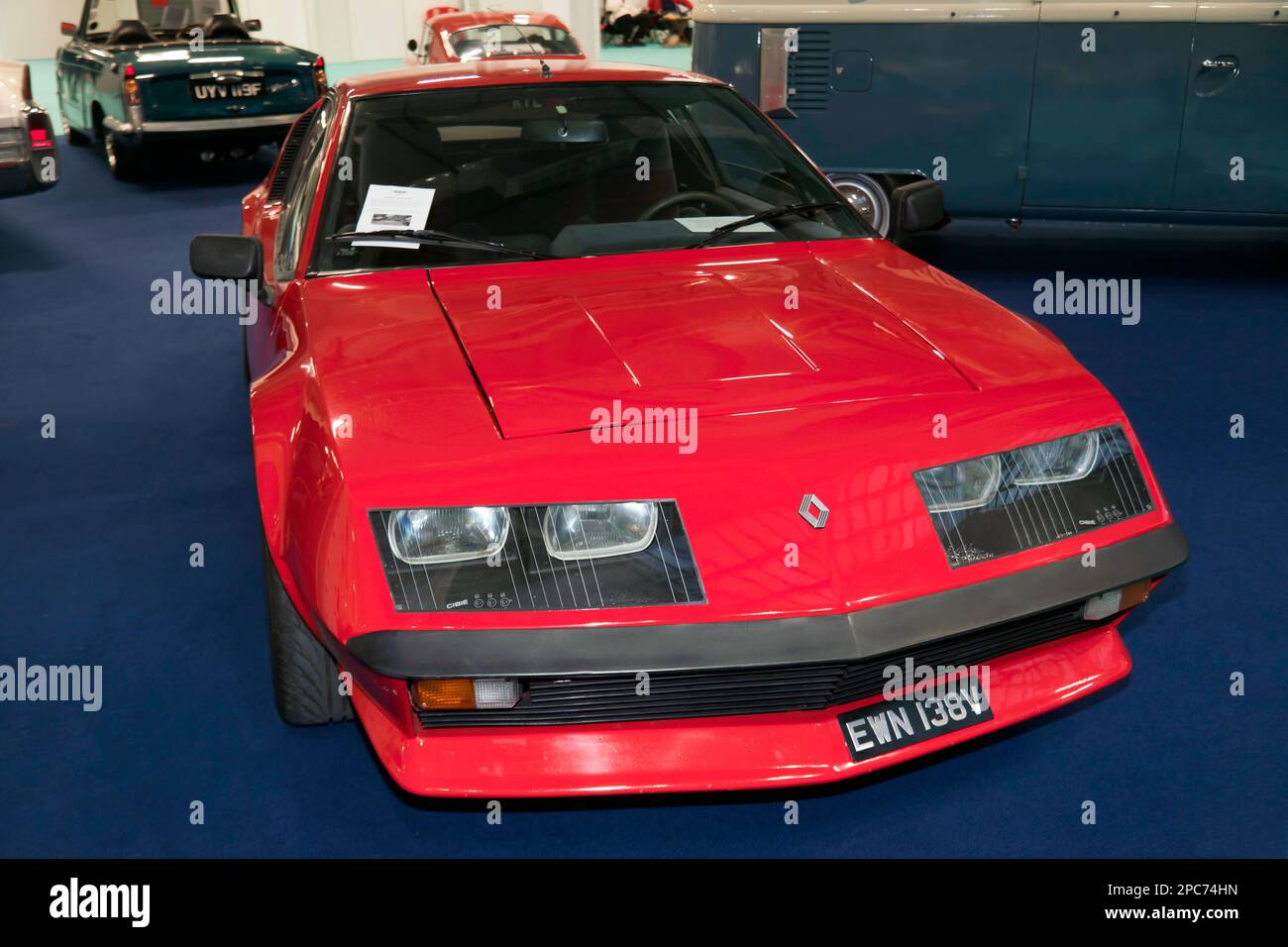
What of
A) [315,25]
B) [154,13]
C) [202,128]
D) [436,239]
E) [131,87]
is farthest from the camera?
[315,25]

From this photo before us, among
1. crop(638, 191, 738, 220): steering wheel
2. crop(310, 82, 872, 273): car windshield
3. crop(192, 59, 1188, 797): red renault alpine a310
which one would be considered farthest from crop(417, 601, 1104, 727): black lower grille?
crop(638, 191, 738, 220): steering wheel

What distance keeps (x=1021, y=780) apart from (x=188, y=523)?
2.49 m

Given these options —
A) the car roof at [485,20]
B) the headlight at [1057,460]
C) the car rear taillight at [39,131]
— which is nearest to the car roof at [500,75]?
the headlight at [1057,460]

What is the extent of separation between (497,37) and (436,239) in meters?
9.91

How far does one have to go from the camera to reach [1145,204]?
5969 millimetres

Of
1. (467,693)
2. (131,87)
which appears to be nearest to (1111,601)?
(467,693)

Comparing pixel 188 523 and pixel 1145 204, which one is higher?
pixel 1145 204

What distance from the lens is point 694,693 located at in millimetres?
1921

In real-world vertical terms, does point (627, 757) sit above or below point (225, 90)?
below

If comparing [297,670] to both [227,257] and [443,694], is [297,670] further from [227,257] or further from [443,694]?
[227,257]

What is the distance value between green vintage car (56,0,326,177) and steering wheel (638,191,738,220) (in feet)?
22.1

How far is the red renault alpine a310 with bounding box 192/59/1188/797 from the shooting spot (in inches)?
73.4
